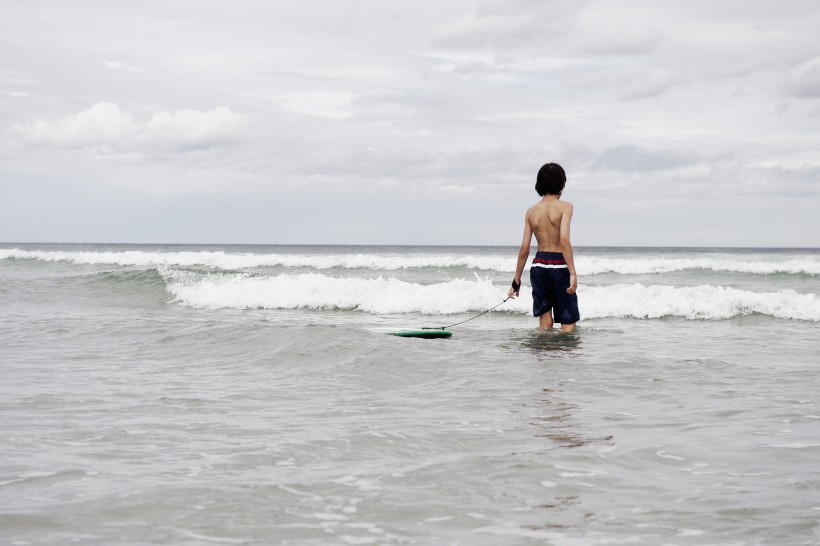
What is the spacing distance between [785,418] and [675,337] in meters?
5.62

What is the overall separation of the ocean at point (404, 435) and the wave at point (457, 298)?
2214 millimetres

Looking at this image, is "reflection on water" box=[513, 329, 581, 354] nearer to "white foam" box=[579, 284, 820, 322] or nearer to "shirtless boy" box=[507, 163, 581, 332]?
"shirtless boy" box=[507, 163, 581, 332]

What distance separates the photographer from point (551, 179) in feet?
27.6

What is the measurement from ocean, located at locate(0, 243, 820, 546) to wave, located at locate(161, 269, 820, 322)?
7.26 feet

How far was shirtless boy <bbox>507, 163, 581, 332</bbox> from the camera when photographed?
8.35 meters

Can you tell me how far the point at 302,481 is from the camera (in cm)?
391

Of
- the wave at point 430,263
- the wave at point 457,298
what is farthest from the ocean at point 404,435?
the wave at point 430,263

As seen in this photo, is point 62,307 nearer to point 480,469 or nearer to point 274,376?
point 274,376

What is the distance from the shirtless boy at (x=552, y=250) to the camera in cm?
835

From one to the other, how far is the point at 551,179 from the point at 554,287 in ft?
3.94

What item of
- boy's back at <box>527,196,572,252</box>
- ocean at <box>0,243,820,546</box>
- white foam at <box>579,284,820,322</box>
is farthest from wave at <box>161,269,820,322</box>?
boy's back at <box>527,196,572,252</box>

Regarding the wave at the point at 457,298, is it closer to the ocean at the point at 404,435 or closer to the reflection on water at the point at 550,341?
the ocean at the point at 404,435

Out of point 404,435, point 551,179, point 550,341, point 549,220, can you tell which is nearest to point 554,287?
point 549,220

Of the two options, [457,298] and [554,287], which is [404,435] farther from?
[457,298]
